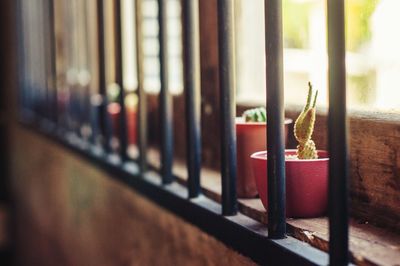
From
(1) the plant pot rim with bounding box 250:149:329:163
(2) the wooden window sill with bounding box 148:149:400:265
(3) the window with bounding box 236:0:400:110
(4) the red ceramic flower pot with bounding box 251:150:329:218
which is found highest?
(3) the window with bounding box 236:0:400:110

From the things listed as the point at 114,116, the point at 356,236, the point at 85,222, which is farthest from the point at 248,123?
the point at 85,222

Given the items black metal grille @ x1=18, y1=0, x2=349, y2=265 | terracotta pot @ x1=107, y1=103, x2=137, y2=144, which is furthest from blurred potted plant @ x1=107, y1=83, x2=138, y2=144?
black metal grille @ x1=18, y1=0, x2=349, y2=265

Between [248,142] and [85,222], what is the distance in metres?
2.28

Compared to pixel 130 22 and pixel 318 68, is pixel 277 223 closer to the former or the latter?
pixel 318 68

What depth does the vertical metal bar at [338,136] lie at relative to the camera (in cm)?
122

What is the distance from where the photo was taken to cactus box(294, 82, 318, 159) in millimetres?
1522

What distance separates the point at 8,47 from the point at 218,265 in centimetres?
596

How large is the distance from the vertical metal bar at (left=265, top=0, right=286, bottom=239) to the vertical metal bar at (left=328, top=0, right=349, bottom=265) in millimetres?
258

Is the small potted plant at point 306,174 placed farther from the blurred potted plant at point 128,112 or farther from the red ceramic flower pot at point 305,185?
the blurred potted plant at point 128,112

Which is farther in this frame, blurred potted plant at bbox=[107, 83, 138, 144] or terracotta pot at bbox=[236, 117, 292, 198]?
blurred potted plant at bbox=[107, 83, 138, 144]

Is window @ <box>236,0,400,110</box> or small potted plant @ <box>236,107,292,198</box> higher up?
window @ <box>236,0,400,110</box>

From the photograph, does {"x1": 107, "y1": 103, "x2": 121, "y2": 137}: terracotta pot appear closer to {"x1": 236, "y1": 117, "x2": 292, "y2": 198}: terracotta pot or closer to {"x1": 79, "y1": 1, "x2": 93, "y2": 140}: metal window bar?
{"x1": 79, "y1": 1, "x2": 93, "y2": 140}: metal window bar

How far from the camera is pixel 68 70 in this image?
481cm

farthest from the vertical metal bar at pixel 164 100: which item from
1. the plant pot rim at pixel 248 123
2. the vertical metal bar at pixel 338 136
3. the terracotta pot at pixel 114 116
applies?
the terracotta pot at pixel 114 116
